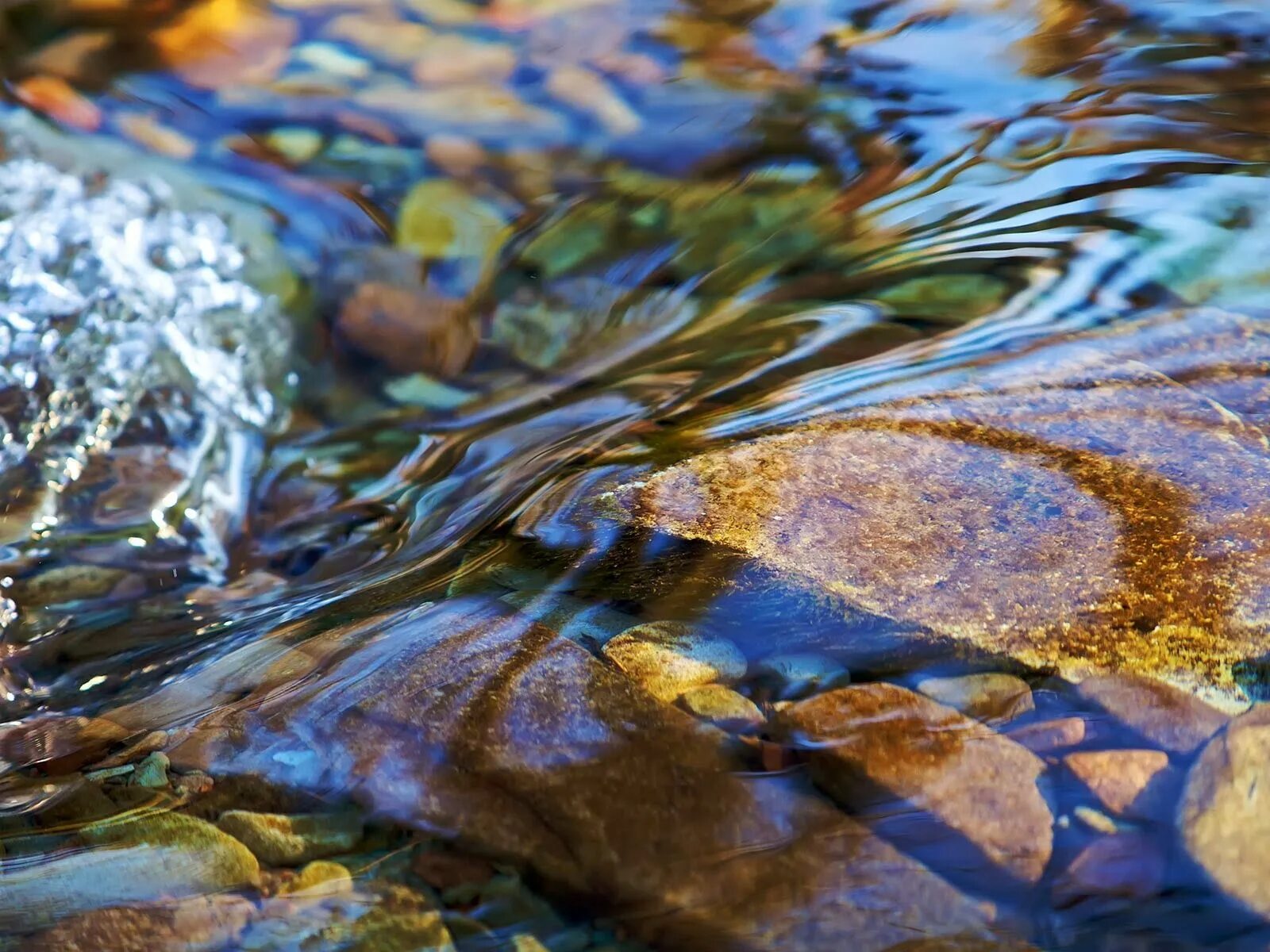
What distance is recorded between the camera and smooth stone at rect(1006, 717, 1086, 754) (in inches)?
58.1

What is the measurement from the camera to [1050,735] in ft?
4.88

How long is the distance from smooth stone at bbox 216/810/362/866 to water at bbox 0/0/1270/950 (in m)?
0.02

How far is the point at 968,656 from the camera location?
5.21ft

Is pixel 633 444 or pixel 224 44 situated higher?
pixel 224 44

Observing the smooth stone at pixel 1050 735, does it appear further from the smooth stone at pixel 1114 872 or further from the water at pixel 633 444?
the smooth stone at pixel 1114 872

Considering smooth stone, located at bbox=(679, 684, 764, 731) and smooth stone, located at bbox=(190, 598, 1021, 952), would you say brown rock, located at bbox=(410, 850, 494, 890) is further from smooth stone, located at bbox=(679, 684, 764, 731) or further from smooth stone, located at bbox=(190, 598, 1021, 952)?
smooth stone, located at bbox=(679, 684, 764, 731)

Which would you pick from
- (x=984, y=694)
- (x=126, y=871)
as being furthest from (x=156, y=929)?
(x=984, y=694)

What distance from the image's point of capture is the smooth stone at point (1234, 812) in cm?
131

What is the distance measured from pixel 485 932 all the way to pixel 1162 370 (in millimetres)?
1682

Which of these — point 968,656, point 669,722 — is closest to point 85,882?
point 669,722

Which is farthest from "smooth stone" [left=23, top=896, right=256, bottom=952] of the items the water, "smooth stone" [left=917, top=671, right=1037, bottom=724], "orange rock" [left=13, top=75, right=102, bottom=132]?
"orange rock" [left=13, top=75, right=102, bottom=132]

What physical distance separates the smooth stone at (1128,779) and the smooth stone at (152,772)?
139cm

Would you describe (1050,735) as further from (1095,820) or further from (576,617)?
(576,617)

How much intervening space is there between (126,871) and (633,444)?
1248 mm
